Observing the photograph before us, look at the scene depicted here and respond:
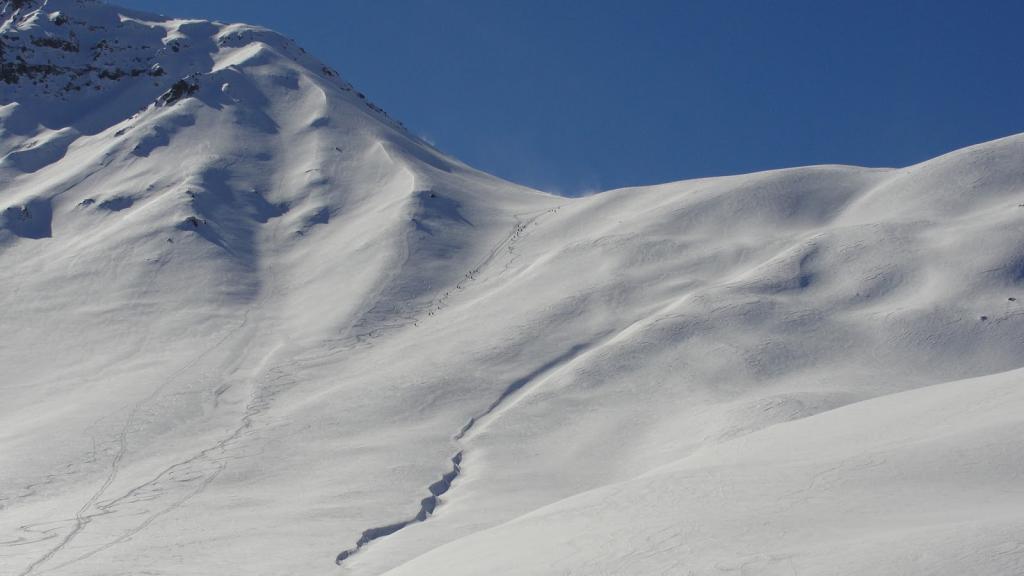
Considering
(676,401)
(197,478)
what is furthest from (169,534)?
(676,401)

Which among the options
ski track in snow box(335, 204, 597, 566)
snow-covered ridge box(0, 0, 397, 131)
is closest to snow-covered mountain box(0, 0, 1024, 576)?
ski track in snow box(335, 204, 597, 566)

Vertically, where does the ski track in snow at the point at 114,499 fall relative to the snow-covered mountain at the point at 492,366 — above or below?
below

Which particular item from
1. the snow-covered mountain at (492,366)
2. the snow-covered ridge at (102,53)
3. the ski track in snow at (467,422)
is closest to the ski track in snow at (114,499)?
the snow-covered mountain at (492,366)

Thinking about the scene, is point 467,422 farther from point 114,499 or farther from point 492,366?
point 114,499

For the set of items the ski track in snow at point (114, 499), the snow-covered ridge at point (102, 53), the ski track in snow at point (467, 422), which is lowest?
the ski track in snow at point (114, 499)

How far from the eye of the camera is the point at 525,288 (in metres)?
36.4

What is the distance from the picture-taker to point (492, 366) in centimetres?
2973

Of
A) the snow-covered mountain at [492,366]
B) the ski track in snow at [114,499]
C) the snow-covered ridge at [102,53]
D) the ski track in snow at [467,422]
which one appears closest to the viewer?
the snow-covered mountain at [492,366]

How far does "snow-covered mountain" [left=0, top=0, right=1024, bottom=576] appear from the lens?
12.1 m

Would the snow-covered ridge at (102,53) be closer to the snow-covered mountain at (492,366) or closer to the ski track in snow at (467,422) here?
the snow-covered mountain at (492,366)

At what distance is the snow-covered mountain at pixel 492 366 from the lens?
39.7 ft

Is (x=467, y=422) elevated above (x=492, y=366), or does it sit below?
below

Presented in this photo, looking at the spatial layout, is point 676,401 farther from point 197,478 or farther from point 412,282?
point 412,282

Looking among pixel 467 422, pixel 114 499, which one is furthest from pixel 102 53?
pixel 114 499
